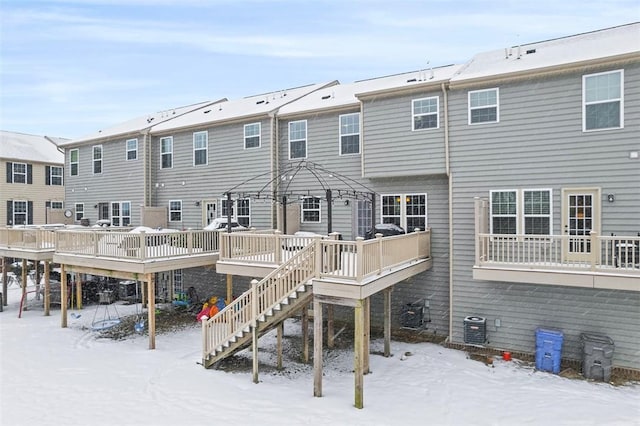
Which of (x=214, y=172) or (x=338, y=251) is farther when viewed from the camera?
(x=214, y=172)

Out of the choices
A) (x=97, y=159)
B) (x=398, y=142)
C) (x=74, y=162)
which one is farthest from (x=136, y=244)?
(x=74, y=162)

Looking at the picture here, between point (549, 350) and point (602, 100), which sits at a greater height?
point (602, 100)

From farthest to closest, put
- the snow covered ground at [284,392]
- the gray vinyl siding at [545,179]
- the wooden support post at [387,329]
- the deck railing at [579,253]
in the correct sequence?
the wooden support post at [387,329] → the gray vinyl siding at [545,179] → the deck railing at [579,253] → the snow covered ground at [284,392]

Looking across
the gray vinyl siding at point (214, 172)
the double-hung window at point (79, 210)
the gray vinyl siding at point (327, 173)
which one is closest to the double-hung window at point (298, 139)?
the gray vinyl siding at point (327, 173)

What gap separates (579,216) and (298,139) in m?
9.38

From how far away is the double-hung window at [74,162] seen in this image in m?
21.1

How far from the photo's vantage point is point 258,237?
11.1m

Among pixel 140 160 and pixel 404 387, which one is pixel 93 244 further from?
pixel 404 387

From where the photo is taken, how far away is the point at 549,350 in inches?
383

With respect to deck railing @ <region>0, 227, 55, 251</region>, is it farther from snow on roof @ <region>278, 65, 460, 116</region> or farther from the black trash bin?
the black trash bin

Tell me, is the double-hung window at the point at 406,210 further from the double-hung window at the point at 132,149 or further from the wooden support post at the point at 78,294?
the wooden support post at the point at 78,294

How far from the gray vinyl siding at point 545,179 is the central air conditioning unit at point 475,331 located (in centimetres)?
27

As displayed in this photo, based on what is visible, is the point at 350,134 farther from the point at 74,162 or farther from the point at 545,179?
the point at 74,162

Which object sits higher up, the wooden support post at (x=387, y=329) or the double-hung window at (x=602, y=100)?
the double-hung window at (x=602, y=100)
